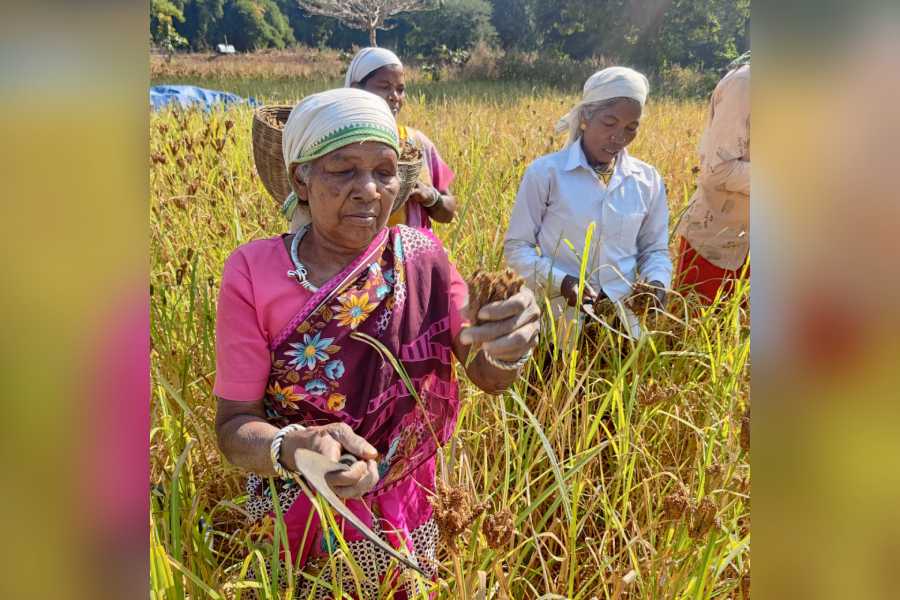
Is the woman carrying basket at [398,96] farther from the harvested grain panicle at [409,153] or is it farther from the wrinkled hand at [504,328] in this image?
the wrinkled hand at [504,328]

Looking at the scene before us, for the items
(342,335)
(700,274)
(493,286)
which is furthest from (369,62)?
(493,286)

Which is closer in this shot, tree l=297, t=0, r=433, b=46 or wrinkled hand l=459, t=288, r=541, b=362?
wrinkled hand l=459, t=288, r=541, b=362

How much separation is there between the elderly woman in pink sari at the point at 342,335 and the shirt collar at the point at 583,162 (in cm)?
98

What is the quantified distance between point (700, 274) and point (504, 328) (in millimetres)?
1704

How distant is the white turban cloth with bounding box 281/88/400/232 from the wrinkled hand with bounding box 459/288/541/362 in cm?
36

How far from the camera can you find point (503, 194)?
3164 mm

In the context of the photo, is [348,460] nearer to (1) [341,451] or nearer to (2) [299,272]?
(1) [341,451]

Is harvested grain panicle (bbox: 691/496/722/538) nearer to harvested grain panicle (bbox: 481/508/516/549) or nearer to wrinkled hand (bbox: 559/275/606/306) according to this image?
harvested grain panicle (bbox: 481/508/516/549)

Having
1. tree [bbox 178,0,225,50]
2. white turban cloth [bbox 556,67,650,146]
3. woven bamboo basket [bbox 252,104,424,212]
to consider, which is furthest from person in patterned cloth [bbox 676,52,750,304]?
tree [bbox 178,0,225,50]

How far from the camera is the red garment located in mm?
2307

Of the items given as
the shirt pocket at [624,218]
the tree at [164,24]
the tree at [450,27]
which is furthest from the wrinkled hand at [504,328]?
the tree at [450,27]

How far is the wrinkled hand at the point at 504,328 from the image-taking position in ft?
2.70
